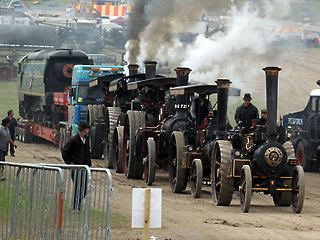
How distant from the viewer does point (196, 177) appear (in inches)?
612

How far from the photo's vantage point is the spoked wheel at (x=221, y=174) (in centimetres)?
1396

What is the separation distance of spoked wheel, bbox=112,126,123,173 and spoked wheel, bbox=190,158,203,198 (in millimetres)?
4703

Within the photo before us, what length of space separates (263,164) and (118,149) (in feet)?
24.5

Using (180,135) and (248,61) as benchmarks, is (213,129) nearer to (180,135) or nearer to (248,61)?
(180,135)

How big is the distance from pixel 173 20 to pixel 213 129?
16.2m

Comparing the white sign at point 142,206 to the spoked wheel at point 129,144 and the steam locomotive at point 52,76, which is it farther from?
the steam locomotive at point 52,76

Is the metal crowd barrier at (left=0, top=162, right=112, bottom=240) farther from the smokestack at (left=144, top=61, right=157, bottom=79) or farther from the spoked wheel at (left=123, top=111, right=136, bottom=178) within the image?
the smokestack at (left=144, top=61, right=157, bottom=79)

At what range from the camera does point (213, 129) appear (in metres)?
15.4

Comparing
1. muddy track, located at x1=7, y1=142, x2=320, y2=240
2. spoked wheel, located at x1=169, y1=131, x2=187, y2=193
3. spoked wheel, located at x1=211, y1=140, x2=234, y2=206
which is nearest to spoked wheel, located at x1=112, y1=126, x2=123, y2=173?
muddy track, located at x1=7, y1=142, x2=320, y2=240

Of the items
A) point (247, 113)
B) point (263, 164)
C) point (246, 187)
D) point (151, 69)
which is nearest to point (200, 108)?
point (247, 113)

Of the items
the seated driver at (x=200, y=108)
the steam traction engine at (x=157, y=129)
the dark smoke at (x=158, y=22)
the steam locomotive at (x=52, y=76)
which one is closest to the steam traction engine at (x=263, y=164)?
the seated driver at (x=200, y=108)

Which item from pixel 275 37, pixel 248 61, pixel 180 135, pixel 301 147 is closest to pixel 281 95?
pixel 248 61

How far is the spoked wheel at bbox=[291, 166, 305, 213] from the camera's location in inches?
523

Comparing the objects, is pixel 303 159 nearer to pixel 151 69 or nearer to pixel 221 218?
Answer: pixel 151 69
